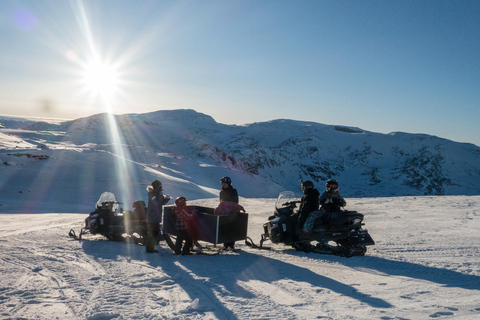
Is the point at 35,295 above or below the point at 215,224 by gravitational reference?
below

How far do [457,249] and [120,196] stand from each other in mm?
21646

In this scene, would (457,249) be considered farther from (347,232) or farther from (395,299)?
(395,299)

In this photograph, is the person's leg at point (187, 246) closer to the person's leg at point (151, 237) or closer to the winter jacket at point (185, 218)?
the winter jacket at point (185, 218)

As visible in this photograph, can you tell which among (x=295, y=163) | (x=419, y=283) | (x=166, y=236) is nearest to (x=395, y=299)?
(x=419, y=283)

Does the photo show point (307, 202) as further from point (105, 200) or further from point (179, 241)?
point (105, 200)

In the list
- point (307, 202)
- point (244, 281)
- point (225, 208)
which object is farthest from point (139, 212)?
point (244, 281)

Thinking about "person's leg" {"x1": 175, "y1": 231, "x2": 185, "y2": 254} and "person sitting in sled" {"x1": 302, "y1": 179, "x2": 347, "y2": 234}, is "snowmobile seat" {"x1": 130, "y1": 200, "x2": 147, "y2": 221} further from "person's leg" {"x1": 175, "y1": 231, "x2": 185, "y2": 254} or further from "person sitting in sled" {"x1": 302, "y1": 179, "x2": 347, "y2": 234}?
"person sitting in sled" {"x1": 302, "y1": 179, "x2": 347, "y2": 234}

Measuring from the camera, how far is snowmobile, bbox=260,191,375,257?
8.05m

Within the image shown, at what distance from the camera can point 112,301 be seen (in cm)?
505

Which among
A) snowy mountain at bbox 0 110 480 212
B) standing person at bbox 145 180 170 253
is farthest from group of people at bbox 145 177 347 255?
snowy mountain at bbox 0 110 480 212

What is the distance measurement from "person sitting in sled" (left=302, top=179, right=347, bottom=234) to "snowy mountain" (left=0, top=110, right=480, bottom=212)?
1731 centimetres

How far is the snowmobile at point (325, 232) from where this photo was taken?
8.05 m

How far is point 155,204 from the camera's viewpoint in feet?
30.2

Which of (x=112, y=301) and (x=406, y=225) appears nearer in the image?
(x=112, y=301)
